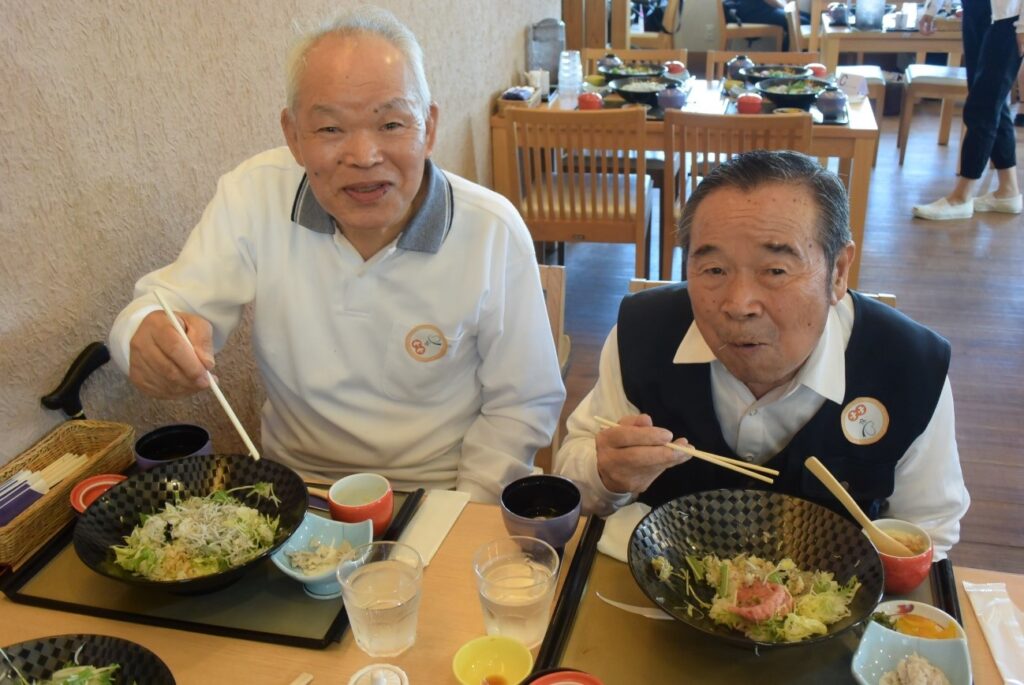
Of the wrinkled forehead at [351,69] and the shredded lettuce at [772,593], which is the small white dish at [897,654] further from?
the wrinkled forehead at [351,69]

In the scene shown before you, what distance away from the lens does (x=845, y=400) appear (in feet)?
4.43

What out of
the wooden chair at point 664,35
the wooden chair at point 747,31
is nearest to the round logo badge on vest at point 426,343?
Result: the wooden chair at point 664,35

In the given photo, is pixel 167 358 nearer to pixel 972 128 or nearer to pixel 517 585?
pixel 517 585

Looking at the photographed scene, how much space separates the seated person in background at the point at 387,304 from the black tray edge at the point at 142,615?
412 millimetres

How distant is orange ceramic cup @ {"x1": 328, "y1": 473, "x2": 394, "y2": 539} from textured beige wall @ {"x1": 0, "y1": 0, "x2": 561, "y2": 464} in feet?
2.08

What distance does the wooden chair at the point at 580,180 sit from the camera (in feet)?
11.7

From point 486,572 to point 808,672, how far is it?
0.43 m

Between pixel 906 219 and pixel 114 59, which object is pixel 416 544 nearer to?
pixel 114 59

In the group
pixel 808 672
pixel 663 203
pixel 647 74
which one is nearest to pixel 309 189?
pixel 808 672

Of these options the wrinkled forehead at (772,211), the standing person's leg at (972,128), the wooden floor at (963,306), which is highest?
the wrinkled forehead at (772,211)

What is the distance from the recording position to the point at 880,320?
4.51 feet

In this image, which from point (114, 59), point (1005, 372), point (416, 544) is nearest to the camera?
point (416, 544)

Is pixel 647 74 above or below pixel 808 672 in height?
above

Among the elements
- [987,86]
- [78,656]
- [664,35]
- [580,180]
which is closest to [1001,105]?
[987,86]
